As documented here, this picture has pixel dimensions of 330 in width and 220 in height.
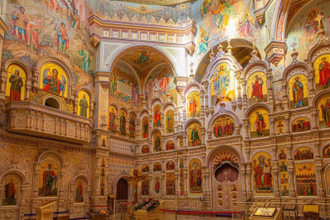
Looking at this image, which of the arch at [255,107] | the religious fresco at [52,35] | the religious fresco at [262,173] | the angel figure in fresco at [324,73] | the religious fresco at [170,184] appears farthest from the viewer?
the religious fresco at [170,184]

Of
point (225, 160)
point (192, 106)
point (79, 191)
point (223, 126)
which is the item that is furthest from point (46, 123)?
point (225, 160)

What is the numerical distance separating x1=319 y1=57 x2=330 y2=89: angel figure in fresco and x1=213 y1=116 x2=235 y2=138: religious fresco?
5.86m

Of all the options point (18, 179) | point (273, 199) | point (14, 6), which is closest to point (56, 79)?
point (14, 6)

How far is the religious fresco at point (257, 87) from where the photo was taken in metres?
18.1

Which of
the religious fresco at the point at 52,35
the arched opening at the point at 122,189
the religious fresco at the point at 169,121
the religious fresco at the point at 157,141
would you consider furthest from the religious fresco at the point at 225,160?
the religious fresco at the point at 52,35

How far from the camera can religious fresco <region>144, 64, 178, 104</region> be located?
24703 millimetres

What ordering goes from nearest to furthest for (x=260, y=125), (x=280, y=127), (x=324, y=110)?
(x=324, y=110), (x=280, y=127), (x=260, y=125)

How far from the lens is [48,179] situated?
677 inches

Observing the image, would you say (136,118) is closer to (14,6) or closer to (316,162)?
(14,6)

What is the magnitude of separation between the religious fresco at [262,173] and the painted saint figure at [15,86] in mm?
14215

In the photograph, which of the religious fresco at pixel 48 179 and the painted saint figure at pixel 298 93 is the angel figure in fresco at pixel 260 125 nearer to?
the painted saint figure at pixel 298 93

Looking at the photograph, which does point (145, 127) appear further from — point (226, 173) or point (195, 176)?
point (226, 173)

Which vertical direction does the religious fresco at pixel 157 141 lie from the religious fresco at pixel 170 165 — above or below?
above

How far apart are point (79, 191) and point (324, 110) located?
15286 millimetres
